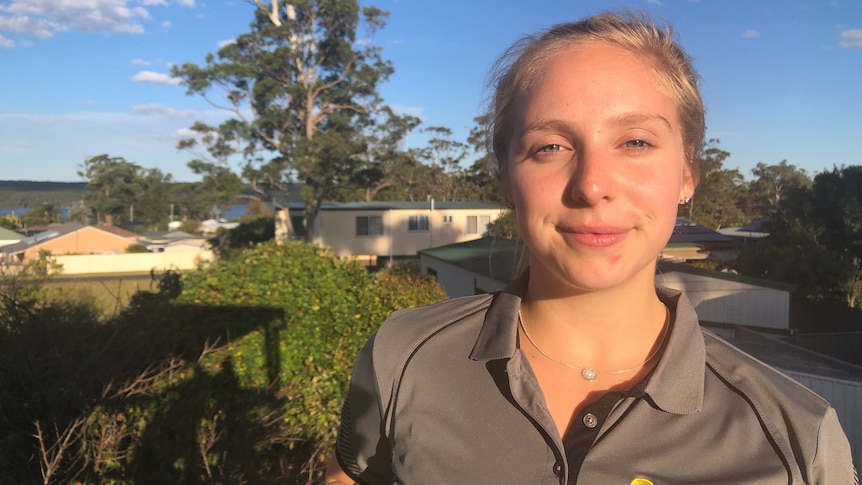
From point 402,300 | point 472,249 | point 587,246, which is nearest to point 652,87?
point 587,246

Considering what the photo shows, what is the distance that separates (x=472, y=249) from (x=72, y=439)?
46.3ft

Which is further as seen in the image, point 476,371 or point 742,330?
point 742,330

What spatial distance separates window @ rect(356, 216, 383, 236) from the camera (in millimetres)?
30109

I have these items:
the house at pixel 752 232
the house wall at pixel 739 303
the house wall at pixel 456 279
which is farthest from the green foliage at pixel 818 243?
the house wall at pixel 456 279

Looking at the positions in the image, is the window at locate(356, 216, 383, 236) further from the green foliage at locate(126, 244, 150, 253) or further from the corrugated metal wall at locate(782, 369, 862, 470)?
the corrugated metal wall at locate(782, 369, 862, 470)

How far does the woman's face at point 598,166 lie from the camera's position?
3.33ft

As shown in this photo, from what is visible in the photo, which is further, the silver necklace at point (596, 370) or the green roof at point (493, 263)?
the green roof at point (493, 263)

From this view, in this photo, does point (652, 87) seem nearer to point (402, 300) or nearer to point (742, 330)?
point (402, 300)

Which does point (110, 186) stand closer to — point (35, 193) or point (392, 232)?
point (35, 193)

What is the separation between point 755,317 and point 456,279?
713 cm

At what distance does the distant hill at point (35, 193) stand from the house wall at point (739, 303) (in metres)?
95.4

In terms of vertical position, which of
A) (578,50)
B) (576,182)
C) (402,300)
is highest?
(578,50)

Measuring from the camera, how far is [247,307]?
17.5 ft

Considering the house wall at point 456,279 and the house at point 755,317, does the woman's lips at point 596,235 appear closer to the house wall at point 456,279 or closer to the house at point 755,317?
the house at point 755,317
